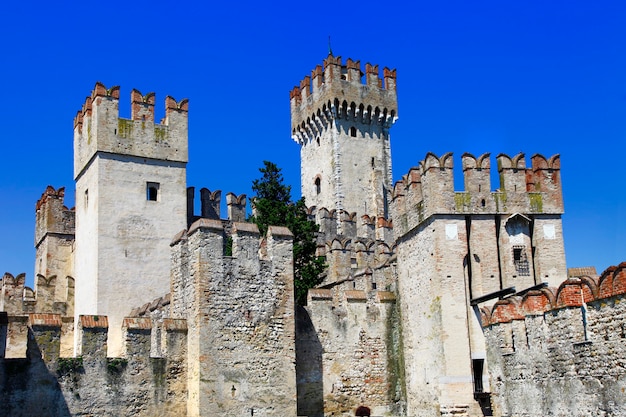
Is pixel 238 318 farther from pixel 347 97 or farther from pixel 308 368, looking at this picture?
pixel 347 97

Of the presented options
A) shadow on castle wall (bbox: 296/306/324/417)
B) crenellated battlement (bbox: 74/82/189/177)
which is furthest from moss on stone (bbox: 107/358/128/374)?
crenellated battlement (bbox: 74/82/189/177)

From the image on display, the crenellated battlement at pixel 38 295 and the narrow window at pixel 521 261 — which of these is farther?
the crenellated battlement at pixel 38 295

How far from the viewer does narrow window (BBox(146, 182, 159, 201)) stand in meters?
30.5

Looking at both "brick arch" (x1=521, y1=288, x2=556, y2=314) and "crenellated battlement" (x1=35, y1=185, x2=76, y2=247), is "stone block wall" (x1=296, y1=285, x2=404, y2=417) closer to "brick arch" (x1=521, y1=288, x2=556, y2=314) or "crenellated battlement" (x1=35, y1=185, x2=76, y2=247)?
"brick arch" (x1=521, y1=288, x2=556, y2=314)

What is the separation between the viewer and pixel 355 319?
25.6m

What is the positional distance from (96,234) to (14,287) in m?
10.4

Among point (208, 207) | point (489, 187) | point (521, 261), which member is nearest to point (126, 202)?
point (208, 207)

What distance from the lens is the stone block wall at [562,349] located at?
15.0m

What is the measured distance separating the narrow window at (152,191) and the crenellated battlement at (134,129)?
1.02 meters

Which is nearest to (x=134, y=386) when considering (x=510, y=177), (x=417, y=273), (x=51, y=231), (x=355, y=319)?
(x=355, y=319)

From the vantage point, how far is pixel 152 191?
3067cm

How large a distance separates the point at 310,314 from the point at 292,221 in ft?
37.1

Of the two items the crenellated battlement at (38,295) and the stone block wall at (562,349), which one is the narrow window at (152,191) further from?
the stone block wall at (562,349)

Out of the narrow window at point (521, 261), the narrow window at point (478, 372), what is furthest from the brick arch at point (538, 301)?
the narrow window at point (521, 261)
